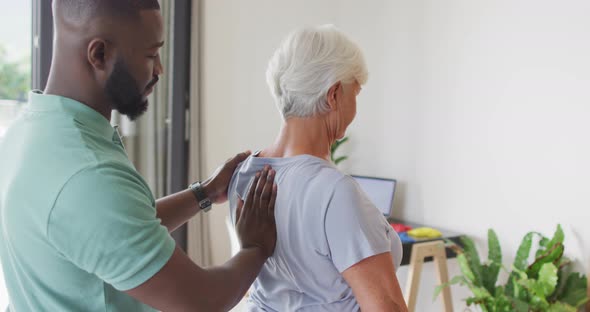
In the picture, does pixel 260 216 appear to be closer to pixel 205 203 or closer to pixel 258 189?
pixel 258 189

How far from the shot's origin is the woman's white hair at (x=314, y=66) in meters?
1.18

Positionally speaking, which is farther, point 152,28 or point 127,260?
point 152,28

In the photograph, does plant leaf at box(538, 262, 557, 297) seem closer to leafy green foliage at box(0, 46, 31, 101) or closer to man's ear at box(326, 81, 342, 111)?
man's ear at box(326, 81, 342, 111)

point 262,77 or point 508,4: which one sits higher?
point 508,4

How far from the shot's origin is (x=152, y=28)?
0.93 m

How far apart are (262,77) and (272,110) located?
0.81ft

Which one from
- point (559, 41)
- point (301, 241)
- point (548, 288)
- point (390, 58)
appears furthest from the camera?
point (390, 58)

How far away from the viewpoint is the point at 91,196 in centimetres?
75

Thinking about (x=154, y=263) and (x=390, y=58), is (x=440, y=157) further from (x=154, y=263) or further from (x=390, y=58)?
(x=154, y=263)

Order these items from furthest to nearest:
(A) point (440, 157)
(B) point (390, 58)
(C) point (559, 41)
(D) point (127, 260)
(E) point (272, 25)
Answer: (E) point (272, 25), (B) point (390, 58), (A) point (440, 157), (C) point (559, 41), (D) point (127, 260)

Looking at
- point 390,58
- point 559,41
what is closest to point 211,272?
point 559,41

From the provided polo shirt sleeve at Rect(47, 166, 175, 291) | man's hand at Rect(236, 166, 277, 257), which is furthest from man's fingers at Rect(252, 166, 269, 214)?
polo shirt sleeve at Rect(47, 166, 175, 291)

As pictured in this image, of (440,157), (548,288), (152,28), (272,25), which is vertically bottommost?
(548,288)

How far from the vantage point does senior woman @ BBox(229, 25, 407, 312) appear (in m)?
1.09
